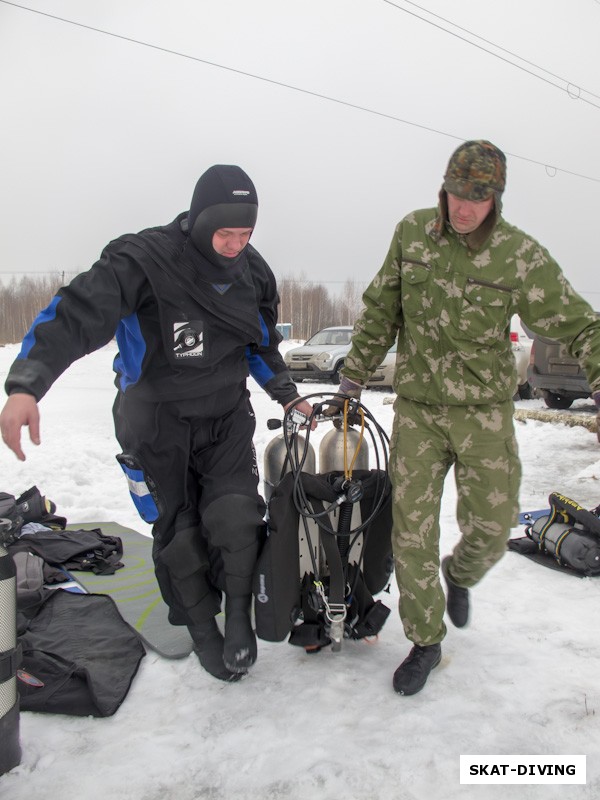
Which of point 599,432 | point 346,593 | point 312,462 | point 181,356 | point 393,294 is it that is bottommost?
point 346,593

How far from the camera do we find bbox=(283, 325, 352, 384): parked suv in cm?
1570

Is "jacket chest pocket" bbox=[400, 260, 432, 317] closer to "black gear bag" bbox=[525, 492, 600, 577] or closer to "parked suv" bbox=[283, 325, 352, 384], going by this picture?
"black gear bag" bbox=[525, 492, 600, 577]

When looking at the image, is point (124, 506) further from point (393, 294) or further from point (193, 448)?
point (393, 294)

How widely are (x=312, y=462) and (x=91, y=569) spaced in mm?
1826

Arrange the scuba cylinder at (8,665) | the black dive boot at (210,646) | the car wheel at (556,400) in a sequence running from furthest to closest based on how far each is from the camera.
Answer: the car wheel at (556,400)
the black dive boot at (210,646)
the scuba cylinder at (8,665)

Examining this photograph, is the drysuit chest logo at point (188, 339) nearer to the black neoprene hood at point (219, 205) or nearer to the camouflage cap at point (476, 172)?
the black neoprene hood at point (219, 205)

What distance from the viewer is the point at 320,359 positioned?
1580 cm

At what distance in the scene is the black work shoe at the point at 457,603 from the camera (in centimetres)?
312

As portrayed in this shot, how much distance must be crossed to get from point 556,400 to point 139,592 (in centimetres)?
1000

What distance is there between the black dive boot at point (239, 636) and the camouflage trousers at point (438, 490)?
26.2 inches

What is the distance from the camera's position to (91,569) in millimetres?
4035

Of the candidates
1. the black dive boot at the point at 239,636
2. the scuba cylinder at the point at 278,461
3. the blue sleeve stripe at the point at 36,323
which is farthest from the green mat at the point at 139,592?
the blue sleeve stripe at the point at 36,323

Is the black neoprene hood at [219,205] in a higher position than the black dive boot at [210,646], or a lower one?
higher

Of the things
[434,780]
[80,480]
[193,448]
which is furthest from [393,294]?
[80,480]
